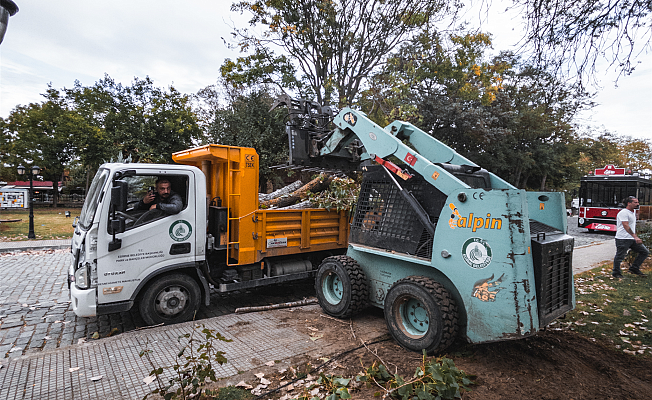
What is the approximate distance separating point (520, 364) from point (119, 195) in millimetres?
4925

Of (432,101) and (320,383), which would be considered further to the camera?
(432,101)

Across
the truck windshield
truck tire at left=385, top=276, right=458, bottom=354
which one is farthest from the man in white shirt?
the truck windshield

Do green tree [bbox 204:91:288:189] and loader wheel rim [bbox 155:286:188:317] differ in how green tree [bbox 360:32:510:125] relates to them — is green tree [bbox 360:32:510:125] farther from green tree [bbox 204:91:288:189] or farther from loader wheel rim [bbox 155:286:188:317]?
loader wheel rim [bbox 155:286:188:317]

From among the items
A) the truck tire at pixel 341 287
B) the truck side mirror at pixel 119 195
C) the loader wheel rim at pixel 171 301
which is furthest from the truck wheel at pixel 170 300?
the truck tire at pixel 341 287

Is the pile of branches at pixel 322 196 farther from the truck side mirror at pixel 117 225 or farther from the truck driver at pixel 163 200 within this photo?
the truck side mirror at pixel 117 225

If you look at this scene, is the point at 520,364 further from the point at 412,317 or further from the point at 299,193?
the point at 299,193

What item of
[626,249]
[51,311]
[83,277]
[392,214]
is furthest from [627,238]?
[51,311]

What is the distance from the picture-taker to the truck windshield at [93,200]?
15.0 ft

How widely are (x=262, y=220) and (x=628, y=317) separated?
5.71m

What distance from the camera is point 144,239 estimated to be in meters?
4.70

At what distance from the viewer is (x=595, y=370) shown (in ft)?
11.9

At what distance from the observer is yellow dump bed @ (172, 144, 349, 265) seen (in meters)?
5.45

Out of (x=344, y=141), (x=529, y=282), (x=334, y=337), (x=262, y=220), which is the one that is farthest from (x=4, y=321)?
(x=529, y=282)

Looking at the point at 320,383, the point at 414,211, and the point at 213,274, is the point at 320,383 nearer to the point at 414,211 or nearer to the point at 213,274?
the point at 414,211
